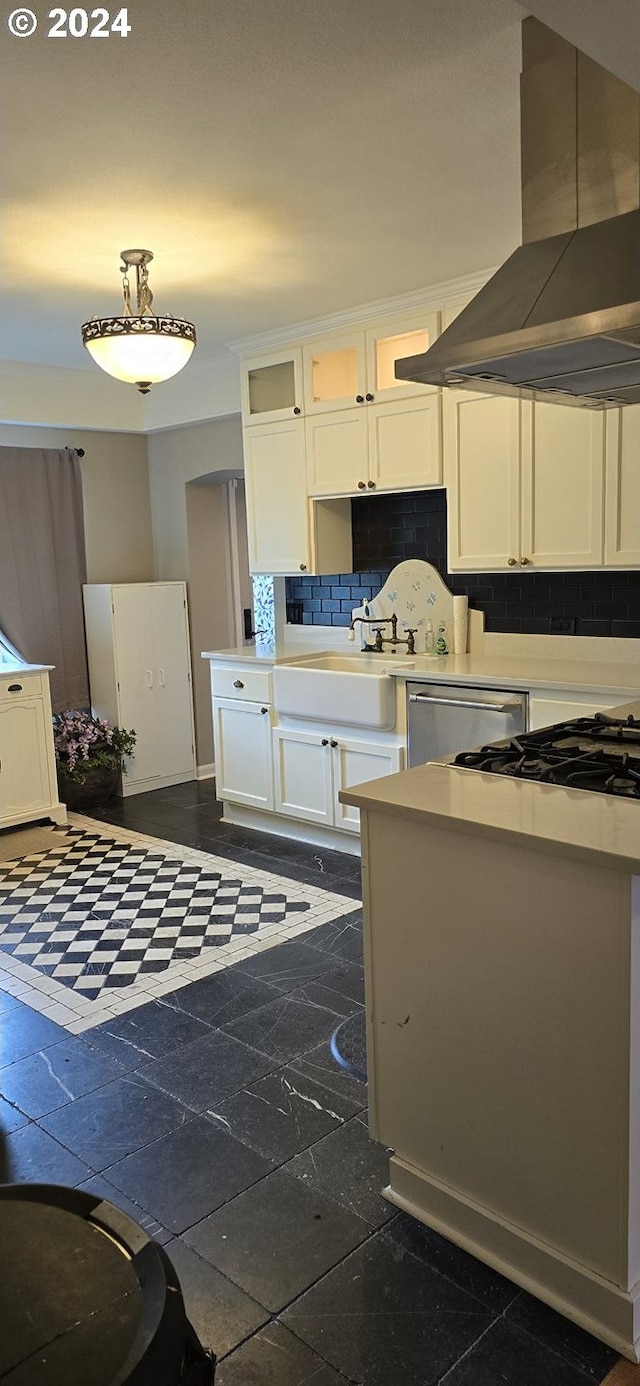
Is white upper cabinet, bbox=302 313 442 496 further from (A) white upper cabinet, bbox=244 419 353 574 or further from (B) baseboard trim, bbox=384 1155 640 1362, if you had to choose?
(B) baseboard trim, bbox=384 1155 640 1362

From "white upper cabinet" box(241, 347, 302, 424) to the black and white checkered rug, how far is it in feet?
7.52

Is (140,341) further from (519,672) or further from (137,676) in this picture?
(137,676)

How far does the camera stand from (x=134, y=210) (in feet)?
9.89

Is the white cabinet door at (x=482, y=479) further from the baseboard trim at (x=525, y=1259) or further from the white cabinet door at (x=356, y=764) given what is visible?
the baseboard trim at (x=525, y=1259)

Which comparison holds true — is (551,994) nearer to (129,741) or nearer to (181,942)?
(181,942)

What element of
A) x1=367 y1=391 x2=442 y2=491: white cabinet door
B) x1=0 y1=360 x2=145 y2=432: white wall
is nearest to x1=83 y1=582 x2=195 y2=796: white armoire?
x1=0 y1=360 x2=145 y2=432: white wall

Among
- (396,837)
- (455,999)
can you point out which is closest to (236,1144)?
(455,999)

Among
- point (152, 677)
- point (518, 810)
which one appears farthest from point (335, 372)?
point (518, 810)

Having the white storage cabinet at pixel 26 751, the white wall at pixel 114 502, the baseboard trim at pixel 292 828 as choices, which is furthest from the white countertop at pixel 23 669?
the baseboard trim at pixel 292 828

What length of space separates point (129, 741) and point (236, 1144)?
3.72m

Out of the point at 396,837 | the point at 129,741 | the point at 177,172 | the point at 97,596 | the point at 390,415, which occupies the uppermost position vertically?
the point at 177,172

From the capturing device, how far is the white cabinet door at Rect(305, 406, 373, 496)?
448cm

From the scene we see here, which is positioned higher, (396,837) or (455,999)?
(396,837)

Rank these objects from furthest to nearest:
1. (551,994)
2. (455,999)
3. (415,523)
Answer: (415,523) → (455,999) → (551,994)
